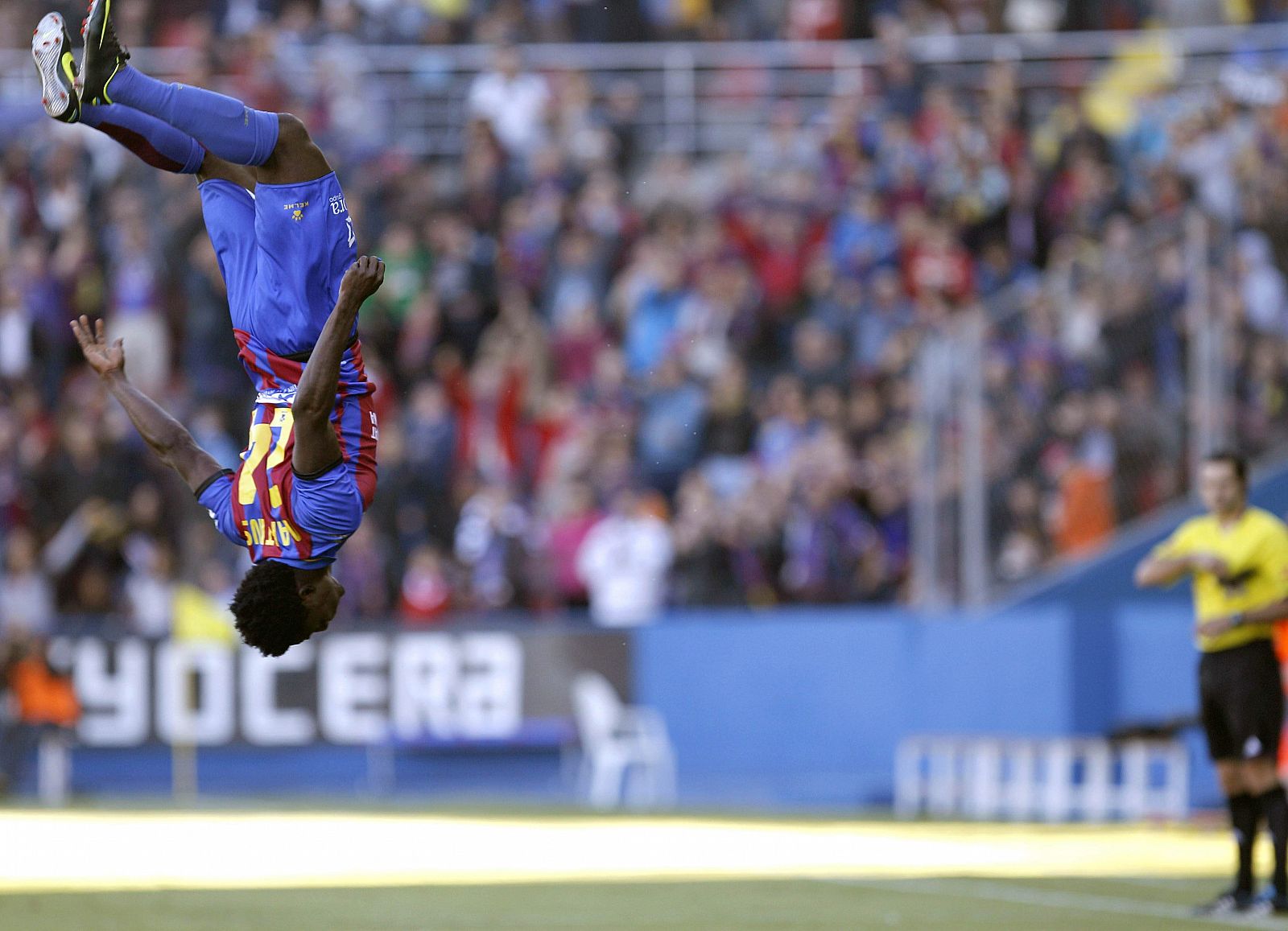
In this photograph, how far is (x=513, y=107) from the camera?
2339 centimetres

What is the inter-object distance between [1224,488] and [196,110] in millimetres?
6484

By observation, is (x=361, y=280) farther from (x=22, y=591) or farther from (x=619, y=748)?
(x=22, y=591)

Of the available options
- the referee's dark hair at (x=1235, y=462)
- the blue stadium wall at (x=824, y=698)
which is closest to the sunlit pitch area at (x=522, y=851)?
the blue stadium wall at (x=824, y=698)

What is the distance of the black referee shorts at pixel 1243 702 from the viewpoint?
12.4 metres

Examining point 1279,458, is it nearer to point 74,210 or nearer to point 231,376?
point 231,376

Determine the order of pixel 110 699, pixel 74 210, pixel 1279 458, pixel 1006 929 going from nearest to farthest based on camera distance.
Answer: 1. pixel 1006 929
2. pixel 1279 458
3. pixel 110 699
4. pixel 74 210

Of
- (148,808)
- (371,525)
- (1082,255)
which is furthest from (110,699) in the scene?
(1082,255)

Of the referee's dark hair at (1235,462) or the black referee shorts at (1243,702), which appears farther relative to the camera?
the referee's dark hair at (1235,462)

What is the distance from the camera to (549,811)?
19078 millimetres

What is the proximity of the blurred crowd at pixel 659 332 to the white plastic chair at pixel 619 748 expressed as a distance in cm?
78

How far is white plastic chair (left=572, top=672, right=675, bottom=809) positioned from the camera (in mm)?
20078

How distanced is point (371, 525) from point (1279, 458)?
8420mm

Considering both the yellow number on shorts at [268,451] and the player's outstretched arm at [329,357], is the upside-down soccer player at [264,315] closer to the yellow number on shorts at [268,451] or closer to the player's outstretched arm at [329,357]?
the yellow number on shorts at [268,451]

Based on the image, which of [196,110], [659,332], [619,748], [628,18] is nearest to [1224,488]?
[196,110]
